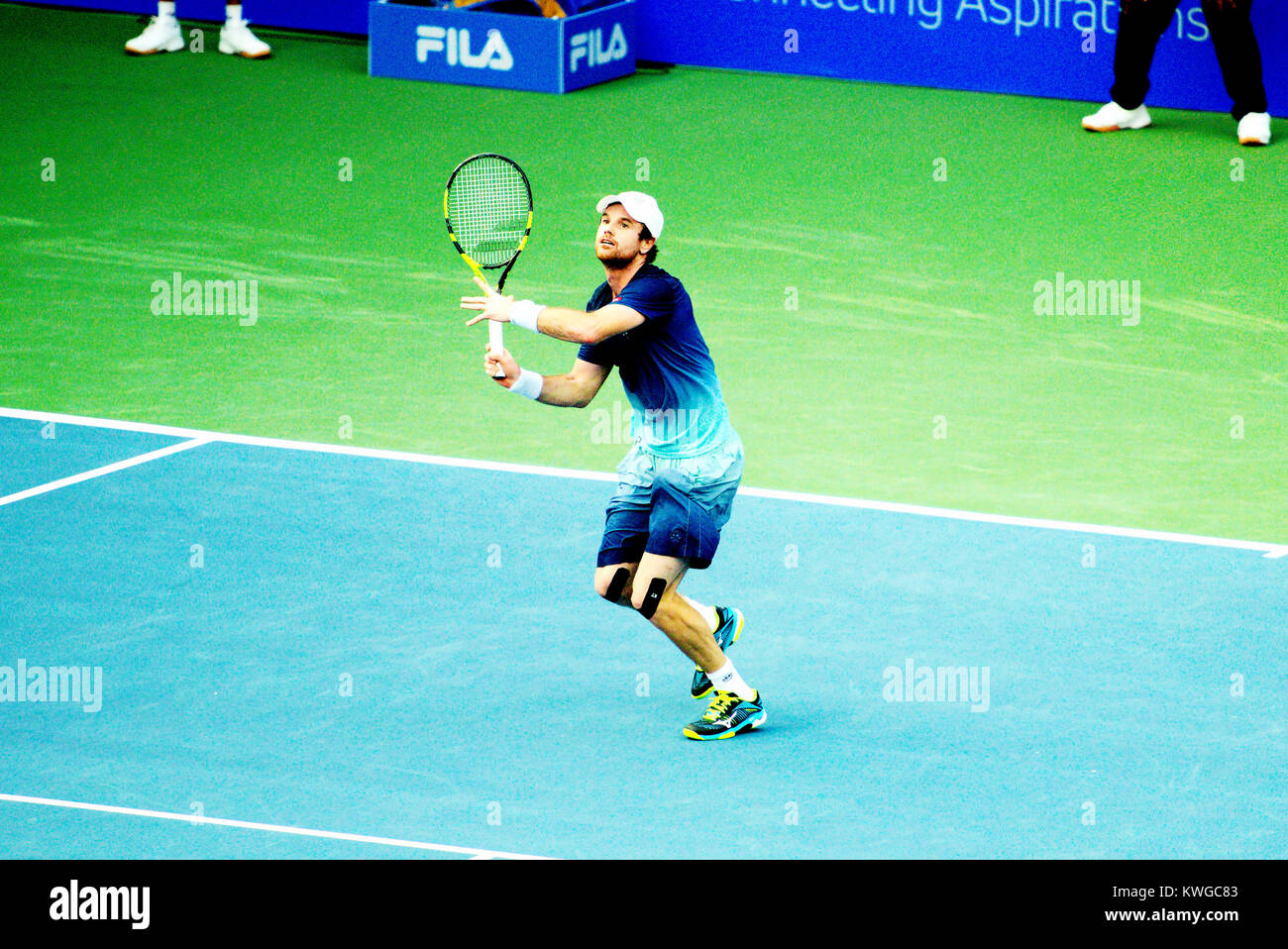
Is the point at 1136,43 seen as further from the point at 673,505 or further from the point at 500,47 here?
the point at 673,505

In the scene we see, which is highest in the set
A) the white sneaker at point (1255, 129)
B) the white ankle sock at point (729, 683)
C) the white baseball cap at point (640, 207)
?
the white sneaker at point (1255, 129)

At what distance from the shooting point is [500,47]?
1761 cm

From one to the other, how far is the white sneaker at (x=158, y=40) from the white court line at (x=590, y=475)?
834cm

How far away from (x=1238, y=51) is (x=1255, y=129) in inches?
21.1

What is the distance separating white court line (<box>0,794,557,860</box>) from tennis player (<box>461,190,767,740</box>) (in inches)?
46.3

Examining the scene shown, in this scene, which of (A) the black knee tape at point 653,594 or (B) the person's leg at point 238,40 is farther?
(B) the person's leg at point 238,40

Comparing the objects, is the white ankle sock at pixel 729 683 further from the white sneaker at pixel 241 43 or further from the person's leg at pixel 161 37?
the person's leg at pixel 161 37

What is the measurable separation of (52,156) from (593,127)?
12.4 feet

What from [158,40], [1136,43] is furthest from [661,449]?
[158,40]

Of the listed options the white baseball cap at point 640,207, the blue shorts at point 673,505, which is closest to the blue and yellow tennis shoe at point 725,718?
the blue shorts at point 673,505

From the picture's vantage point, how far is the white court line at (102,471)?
397 inches

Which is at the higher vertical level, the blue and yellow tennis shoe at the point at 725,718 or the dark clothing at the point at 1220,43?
the dark clothing at the point at 1220,43
